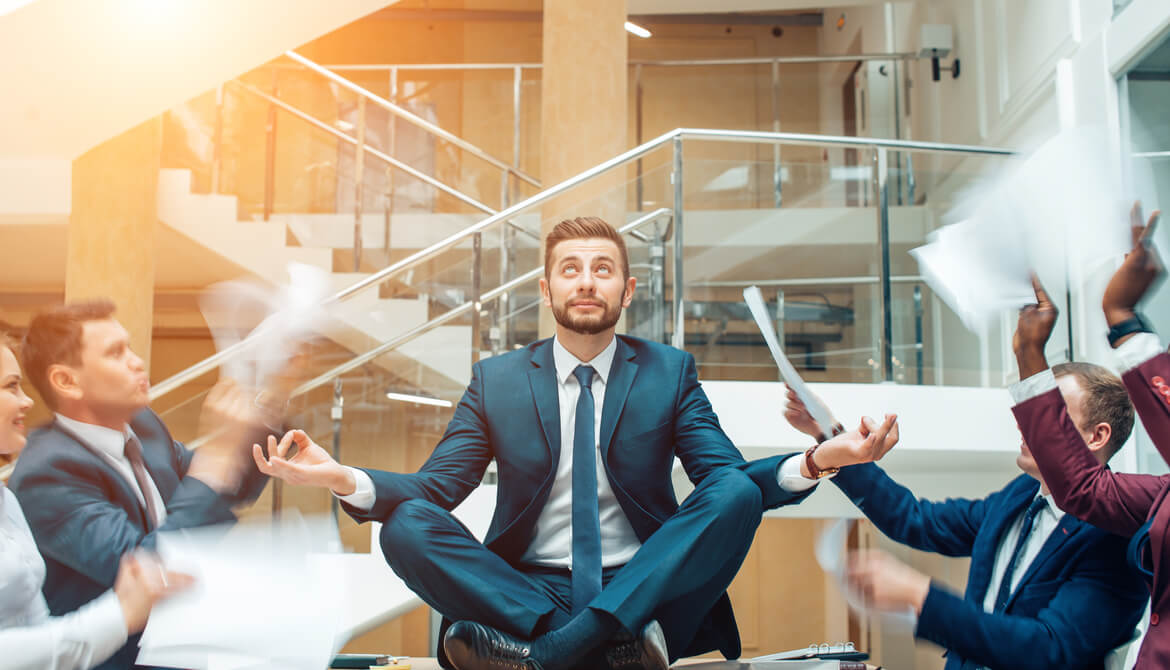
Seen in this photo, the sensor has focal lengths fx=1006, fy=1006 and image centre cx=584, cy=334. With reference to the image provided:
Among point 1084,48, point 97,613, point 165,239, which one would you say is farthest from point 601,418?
point 165,239

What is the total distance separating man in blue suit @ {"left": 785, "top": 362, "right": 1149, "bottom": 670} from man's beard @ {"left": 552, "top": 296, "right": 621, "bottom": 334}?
1.61ft

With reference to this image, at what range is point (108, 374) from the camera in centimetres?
214

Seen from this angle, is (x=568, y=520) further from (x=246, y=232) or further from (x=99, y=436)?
(x=246, y=232)

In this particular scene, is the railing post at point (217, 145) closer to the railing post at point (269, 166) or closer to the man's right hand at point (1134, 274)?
the railing post at point (269, 166)

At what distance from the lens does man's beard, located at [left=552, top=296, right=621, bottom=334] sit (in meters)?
2.44

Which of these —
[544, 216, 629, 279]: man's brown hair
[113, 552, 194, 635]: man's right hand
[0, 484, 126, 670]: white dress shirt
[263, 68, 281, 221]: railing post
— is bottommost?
[0, 484, 126, 670]: white dress shirt

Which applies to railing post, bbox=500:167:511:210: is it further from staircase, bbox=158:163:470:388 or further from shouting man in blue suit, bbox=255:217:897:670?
shouting man in blue suit, bbox=255:217:897:670

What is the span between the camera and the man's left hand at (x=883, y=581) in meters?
1.57

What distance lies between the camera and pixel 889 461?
3791 mm

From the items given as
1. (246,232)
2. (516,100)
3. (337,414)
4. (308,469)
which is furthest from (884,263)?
(516,100)

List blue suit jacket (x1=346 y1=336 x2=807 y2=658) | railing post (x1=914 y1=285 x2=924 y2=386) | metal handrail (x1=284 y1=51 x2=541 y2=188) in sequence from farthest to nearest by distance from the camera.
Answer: metal handrail (x1=284 y1=51 x2=541 y2=188), railing post (x1=914 y1=285 x2=924 y2=386), blue suit jacket (x1=346 y1=336 x2=807 y2=658)

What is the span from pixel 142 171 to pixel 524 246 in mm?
2531

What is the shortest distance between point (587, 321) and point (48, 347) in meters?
1.19

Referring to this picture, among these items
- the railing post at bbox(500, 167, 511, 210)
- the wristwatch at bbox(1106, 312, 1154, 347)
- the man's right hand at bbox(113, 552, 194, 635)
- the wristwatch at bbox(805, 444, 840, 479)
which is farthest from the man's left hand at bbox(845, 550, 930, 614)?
the railing post at bbox(500, 167, 511, 210)
